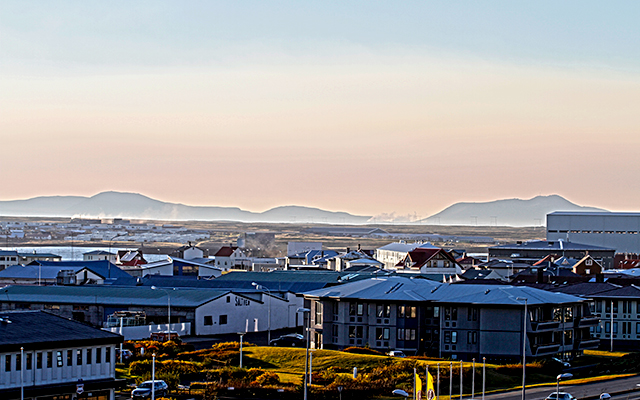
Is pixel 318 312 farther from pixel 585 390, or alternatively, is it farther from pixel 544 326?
pixel 585 390

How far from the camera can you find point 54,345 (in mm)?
35219

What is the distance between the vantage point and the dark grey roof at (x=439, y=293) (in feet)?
203

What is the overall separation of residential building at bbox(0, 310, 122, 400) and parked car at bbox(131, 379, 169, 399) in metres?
5.69

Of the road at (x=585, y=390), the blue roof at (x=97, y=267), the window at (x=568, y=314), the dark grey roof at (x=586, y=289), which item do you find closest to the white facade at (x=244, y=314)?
the dark grey roof at (x=586, y=289)

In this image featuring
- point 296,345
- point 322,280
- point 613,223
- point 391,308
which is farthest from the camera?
point 613,223

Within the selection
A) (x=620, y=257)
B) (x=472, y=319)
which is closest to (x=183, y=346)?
(x=472, y=319)

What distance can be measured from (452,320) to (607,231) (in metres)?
107

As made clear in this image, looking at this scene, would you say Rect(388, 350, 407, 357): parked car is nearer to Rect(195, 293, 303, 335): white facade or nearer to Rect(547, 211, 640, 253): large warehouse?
Rect(195, 293, 303, 335): white facade

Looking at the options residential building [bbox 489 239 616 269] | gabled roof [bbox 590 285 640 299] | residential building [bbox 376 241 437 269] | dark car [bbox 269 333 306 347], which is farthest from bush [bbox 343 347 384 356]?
residential building [bbox 376 241 437 269]

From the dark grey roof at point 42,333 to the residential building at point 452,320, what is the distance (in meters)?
29.1

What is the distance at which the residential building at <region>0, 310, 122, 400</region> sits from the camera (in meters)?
34.1

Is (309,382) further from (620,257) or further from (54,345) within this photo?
(620,257)

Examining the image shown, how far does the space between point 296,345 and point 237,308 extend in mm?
10355

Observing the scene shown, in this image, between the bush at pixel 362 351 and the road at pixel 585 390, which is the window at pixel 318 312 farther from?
the road at pixel 585 390
